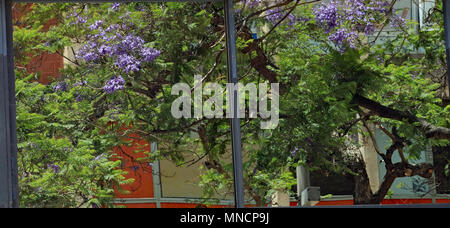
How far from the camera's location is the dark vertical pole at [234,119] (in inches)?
189

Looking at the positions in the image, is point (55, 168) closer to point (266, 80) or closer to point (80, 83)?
point (80, 83)

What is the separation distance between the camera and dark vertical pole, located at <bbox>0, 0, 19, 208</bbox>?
4.58m

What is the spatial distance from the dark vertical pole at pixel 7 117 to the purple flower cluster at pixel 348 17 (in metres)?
2.22

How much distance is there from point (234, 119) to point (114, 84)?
0.89 m

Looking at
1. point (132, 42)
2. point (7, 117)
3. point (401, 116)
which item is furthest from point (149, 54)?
point (401, 116)

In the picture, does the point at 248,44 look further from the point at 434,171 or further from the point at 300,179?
the point at 434,171

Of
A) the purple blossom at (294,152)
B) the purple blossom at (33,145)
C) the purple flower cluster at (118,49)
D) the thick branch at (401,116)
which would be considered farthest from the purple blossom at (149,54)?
the thick branch at (401,116)

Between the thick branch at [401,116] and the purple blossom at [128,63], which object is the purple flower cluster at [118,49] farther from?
the thick branch at [401,116]

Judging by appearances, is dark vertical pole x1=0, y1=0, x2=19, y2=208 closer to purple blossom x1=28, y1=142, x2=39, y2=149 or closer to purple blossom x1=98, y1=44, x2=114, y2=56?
purple blossom x1=28, y1=142, x2=39, y2=149

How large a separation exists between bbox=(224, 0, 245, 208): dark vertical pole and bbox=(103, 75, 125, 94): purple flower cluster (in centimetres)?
77

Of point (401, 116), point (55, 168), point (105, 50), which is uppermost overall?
point (105, 50)

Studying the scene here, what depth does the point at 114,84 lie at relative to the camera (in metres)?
4.82

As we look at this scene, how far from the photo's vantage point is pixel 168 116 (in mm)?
4852

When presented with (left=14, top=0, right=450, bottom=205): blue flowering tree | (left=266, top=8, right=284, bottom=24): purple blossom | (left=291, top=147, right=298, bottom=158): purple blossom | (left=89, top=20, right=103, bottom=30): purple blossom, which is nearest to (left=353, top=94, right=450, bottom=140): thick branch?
(left=14, top=0, right=450, bottom=205): blue flowering tree
